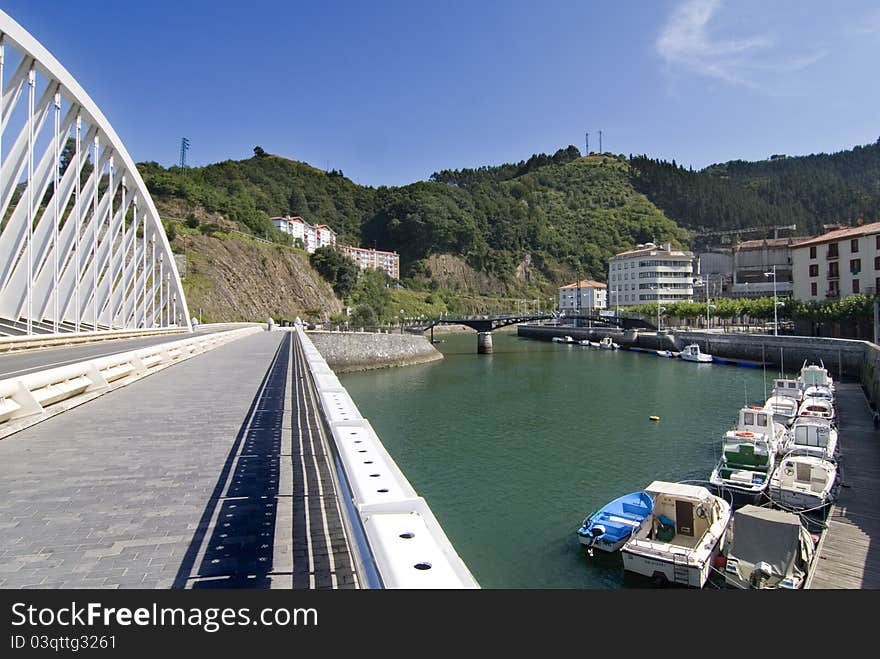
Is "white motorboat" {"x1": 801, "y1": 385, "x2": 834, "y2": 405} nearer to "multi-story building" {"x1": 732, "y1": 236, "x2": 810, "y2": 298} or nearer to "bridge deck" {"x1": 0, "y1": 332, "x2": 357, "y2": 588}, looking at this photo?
"bridge deck" {"x1": 0, "y1": 332, "x2": 357, "y2": 588}

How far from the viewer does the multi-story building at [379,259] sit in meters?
147

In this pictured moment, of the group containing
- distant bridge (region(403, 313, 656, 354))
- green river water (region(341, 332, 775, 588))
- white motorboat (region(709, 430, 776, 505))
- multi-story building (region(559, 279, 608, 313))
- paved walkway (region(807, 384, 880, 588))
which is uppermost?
multi-story building (region(559, 279, 608, 313))

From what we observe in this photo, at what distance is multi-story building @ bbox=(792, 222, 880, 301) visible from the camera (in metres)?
55.5

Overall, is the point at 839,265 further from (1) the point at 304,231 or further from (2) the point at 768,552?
(1) the point at 304,231

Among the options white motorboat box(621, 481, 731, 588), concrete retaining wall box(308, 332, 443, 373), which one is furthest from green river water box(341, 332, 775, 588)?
concrete retaining wall box(308, 332, 443, 373)

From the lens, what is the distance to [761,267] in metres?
116

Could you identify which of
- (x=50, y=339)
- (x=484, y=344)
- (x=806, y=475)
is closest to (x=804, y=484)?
(x=806, y=475)

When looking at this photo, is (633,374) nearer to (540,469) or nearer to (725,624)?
(540,469)

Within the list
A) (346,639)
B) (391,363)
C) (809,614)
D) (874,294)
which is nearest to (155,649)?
(346,639)

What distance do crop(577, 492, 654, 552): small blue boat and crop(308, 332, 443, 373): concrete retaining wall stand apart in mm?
42862

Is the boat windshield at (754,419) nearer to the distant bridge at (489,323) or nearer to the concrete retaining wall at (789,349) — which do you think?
the concrete retaining wall at (789,349)

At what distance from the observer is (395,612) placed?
2.22 meters

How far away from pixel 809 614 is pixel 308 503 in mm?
3955

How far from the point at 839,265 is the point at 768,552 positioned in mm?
61659
